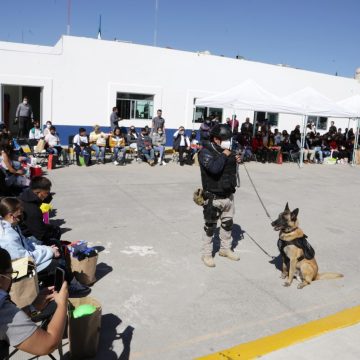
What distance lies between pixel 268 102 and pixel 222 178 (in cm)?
1017

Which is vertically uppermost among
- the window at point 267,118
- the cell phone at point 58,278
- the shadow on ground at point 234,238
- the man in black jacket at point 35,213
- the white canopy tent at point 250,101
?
the white canopy tent at point 250,101

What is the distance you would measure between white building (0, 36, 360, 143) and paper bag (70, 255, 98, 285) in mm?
11626

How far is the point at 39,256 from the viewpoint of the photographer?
13.7ft

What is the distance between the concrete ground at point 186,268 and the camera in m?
3.89

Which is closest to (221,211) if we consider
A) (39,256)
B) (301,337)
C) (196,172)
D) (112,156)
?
(301,337)

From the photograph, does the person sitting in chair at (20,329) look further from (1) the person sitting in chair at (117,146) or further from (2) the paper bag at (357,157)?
(2) the paper bag at (357,157)

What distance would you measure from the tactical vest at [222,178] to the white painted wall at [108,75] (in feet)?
40.7

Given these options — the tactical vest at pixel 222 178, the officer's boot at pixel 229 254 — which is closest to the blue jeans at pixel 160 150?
the officer's boot at pixel 229 254

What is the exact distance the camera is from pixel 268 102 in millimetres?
14609

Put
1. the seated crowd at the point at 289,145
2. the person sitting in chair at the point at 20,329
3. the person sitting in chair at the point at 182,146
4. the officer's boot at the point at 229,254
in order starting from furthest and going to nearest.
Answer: the seated crowd at the point at 289,145 → the person sitting in chair at the point at 182,146 → the officer's boot at the point at 229,254 → the person sitting in chair at the point at 20,329

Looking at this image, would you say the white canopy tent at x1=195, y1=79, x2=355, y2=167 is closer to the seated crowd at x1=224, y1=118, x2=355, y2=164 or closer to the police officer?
the seated crowd at x1=224, y1=118, x2=355, y2=164

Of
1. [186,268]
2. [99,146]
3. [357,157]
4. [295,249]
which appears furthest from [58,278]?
[357,157]

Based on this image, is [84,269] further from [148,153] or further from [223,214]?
[148,153]

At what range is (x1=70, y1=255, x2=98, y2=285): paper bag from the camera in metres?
4.61
